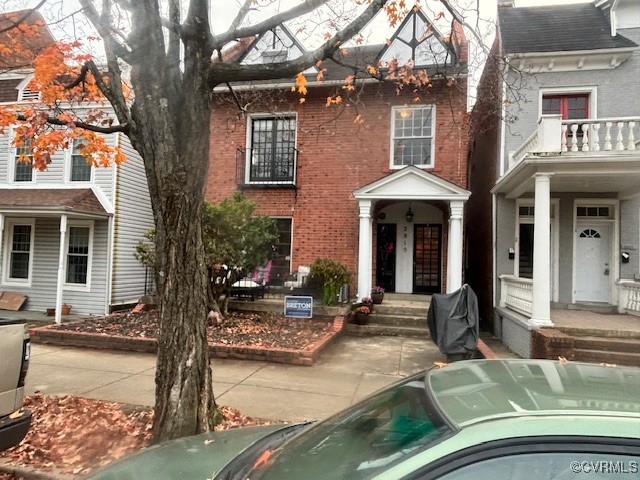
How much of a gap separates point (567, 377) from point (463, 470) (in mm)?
835

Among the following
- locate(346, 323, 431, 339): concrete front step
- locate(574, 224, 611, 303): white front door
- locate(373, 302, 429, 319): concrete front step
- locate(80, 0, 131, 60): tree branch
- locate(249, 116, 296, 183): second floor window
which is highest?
locate(249, 116, 296, 183): second floor window

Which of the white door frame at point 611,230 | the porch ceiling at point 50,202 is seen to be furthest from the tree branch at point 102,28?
the white door frame at point 611,230

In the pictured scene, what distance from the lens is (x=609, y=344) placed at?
7.36 meters

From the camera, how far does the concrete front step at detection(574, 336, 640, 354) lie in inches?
288

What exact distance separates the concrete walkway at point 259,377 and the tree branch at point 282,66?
3.64m

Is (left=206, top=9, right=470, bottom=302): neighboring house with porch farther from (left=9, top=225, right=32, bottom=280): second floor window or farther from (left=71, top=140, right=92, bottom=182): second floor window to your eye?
(left=9, top=225, right=32, bottom=280): second floor window

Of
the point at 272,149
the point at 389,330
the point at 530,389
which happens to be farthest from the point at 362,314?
the point at 530,389

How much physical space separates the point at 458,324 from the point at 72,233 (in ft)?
37.0

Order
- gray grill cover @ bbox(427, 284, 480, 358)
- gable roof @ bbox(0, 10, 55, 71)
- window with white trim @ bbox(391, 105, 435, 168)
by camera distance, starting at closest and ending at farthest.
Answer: gable roof @ bbox(0, 10, 55, 71) < gray grill cover @ bbox(427, 284, 480, 358) < window with white trim @ bbox(391, 105, 435, 168)

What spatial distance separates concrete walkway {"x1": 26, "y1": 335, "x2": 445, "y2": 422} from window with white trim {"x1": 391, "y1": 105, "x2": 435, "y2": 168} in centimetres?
561

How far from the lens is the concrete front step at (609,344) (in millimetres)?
7305

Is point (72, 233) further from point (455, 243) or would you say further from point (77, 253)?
point (455, 243)

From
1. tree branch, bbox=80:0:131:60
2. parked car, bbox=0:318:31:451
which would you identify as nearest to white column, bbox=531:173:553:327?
tree branch, bbox=80:0:131:60

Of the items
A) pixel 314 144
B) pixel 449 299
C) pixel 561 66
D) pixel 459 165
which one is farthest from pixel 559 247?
pixel 314 144
